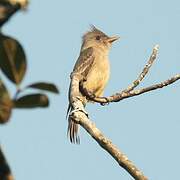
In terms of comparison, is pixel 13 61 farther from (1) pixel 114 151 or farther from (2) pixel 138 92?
(2) pixel 138 92

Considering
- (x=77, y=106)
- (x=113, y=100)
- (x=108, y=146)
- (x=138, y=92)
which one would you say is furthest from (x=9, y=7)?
(x=113, y=100)

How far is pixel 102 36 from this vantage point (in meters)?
10.1

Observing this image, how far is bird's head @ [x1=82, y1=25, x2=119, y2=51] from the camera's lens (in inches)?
388

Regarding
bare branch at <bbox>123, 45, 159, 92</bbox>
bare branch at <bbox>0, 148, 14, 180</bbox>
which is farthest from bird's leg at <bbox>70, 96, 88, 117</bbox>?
bare branch at <bbox>0, 148, 14, 180</bbox>

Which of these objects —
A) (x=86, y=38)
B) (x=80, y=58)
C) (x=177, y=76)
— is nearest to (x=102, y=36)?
(x=86, y=38)

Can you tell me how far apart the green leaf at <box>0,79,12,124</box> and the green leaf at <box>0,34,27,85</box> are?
0.06 m

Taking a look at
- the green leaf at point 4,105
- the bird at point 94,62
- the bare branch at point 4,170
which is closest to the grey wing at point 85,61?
the bird at point 94,62

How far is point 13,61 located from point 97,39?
8.90 metres

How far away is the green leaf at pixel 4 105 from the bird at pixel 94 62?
5.43 metres

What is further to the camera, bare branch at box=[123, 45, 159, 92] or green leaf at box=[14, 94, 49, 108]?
bare branch at box=[123, 45, 159, 92]

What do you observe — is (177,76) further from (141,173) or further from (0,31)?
(0,31)

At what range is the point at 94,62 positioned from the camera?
8.93 m

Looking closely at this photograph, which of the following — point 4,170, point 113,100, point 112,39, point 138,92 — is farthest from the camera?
point 112,39

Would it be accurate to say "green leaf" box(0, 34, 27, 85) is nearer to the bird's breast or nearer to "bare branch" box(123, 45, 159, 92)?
"bare branch" box(123, 45, 159, 92)
